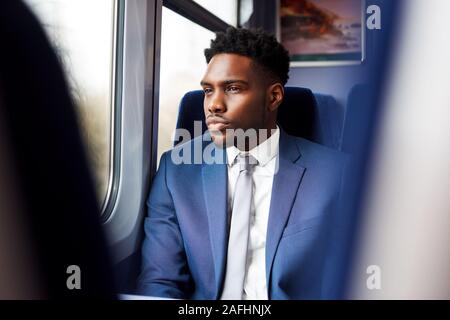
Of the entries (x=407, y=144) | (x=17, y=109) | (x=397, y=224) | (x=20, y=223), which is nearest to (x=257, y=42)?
(x=407, y=144)

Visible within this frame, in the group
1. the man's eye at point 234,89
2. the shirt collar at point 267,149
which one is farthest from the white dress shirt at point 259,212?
the man's eye at point 234,89

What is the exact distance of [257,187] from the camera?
Answer: 3.74ft

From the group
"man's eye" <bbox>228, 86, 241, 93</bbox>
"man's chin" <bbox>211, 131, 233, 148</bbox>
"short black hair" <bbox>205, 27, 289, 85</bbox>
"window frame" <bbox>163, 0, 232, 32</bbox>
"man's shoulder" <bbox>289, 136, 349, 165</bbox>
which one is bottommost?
"man's shoulder" <bbox>289, 136, 349, 165</bbox>

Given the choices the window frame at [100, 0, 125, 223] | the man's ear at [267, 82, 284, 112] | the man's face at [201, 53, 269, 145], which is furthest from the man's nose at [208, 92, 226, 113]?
the window frame at [100, 0, 125, 223]

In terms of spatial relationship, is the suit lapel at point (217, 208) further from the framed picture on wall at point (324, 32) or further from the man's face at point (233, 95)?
the framed picture on wall at point (324, 32)

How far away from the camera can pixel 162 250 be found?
3.87ft

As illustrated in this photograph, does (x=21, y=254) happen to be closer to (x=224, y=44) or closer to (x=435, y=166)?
(x=224, y=44)

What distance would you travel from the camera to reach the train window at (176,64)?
1.15m

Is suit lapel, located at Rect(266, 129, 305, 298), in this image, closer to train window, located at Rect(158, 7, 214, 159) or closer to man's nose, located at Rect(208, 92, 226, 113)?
man's nose, located at Rect(208, 92, 226, 113)

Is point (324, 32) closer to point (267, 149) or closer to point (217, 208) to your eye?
point (267, 149)

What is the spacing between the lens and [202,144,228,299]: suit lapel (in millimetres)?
1135

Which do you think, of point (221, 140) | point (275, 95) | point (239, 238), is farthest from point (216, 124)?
point (239, 238)

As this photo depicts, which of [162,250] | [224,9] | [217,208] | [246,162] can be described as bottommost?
[162,250]

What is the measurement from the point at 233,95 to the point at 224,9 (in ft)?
0.67
